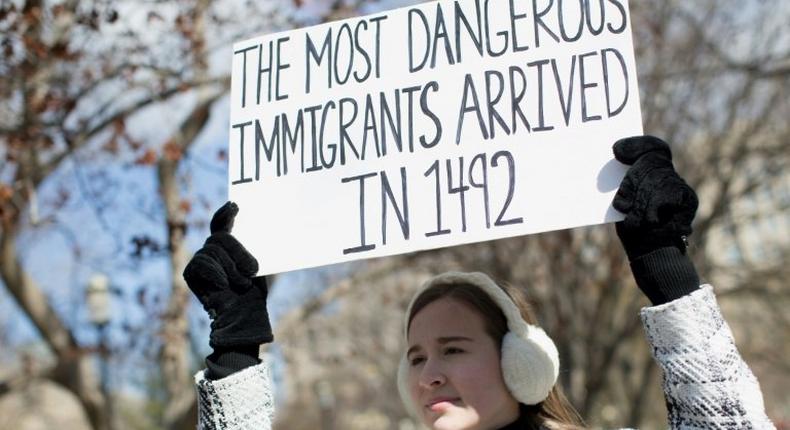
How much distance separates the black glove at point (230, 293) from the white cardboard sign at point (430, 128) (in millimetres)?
93

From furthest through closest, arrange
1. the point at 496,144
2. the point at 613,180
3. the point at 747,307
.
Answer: the point at 747,307, the point at 496,144, the point at 613,180

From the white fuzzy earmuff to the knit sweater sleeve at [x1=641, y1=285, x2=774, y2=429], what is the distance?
0.47m

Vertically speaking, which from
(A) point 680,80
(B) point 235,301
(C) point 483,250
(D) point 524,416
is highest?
(A) point 680,80

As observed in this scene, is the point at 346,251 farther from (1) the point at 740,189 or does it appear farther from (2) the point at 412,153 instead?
(1) the point at 740,189

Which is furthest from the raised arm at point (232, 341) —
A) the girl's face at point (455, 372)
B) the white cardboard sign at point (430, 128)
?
the girl's face at point (455, 372)

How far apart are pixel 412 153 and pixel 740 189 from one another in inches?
459

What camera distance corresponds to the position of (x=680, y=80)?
12.7 metres

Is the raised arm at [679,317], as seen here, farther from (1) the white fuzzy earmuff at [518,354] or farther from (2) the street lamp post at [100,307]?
(2) the street lamp post at [100,307]

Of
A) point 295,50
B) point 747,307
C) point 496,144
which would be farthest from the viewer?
point 747,307

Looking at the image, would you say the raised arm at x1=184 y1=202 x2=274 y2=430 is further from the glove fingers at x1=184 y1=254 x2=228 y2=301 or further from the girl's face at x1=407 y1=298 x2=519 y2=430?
the girl's face at x1=407 y1=298 x2=519 y2=430

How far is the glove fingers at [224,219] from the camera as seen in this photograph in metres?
2.83

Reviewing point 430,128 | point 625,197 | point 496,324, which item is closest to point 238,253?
point 430,128

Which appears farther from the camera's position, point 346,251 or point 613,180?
point 346,251

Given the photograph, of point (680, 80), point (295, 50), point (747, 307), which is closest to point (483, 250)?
point (680, 80)
